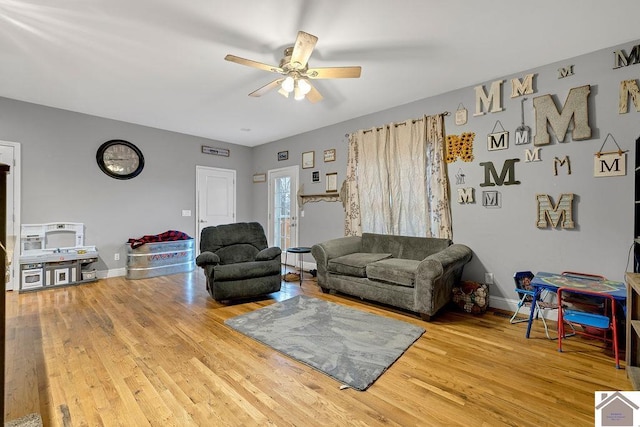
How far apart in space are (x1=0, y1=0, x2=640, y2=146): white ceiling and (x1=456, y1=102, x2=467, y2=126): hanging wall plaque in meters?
0.27

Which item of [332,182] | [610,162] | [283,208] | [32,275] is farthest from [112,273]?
[610,162]

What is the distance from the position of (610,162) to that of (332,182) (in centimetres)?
341

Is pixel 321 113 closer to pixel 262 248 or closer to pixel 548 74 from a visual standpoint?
pixel 262 248

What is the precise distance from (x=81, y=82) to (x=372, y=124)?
3.81m

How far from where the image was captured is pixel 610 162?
2617mm

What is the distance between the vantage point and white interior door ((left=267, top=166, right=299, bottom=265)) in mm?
5727

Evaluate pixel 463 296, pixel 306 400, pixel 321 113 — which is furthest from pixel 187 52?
pixel 463 296

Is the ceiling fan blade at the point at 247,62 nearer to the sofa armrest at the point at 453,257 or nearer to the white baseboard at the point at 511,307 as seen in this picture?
the sofa armrest at the point at 453,257

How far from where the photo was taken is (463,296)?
10.6 ft

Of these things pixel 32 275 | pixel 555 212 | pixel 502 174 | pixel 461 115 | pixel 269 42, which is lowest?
pixel 32 275

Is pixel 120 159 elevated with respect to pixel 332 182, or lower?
elevated

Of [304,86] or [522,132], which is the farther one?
[522,132]

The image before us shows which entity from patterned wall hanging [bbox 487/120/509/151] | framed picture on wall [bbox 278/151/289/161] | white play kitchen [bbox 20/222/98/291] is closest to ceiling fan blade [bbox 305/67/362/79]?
patterned wall hanging [bbox 487/120/509/151]

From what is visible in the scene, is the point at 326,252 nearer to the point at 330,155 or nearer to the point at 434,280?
the point at 434,280
